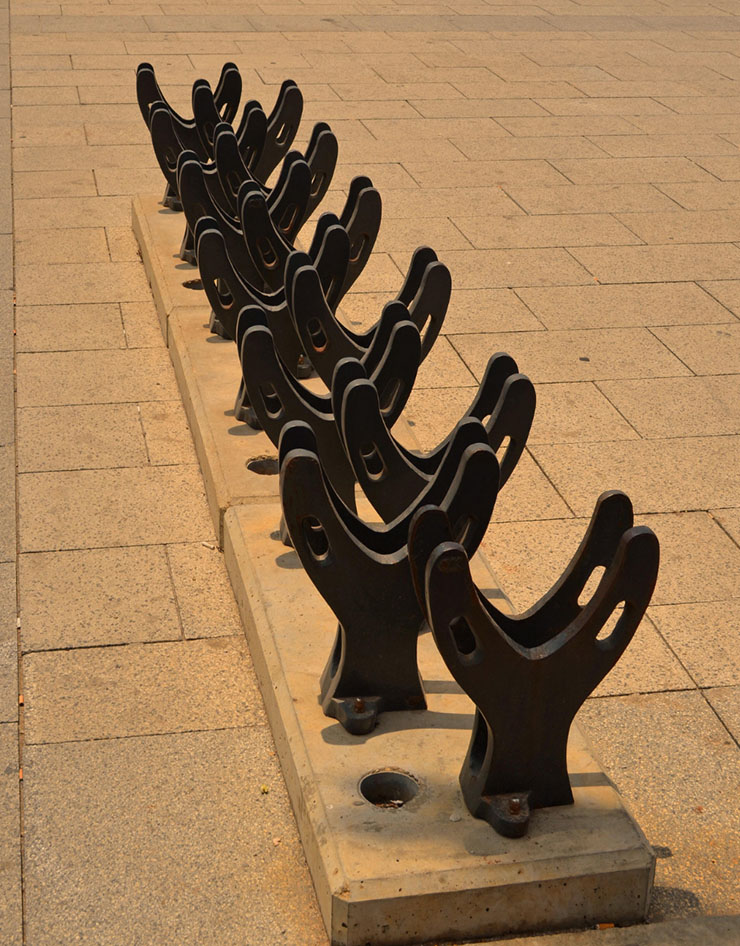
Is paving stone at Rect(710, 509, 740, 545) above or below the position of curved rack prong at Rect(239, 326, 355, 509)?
below

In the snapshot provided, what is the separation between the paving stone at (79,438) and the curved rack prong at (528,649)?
261cm

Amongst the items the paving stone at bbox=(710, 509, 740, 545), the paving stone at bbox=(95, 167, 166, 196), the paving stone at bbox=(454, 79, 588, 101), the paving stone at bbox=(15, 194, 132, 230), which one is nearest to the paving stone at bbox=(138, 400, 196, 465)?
the paving stone at bbox=(710, 509, 740, 545)

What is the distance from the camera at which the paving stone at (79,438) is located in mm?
5465

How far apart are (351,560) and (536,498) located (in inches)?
79.3

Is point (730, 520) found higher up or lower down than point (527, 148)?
higher up

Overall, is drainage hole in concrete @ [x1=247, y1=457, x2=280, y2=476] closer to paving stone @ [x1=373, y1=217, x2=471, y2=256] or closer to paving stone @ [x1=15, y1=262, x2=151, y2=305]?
paving stone @ [x1=15, y1=262, x2=151, y2=305]

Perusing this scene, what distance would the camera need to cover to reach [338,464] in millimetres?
4547

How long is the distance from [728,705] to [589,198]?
18.5ft

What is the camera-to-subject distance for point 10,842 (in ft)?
11.2

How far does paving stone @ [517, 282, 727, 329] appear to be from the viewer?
712 centimetres

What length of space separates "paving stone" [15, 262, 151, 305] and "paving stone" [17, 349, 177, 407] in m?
0.80

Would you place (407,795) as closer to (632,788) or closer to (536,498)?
(632,788)

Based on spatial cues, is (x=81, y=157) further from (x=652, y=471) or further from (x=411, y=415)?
(x=652, y=471)

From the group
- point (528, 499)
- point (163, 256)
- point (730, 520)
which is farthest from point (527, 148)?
point (730, 520)
